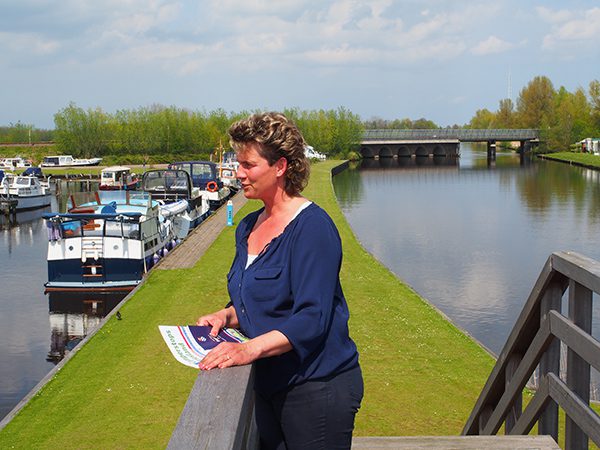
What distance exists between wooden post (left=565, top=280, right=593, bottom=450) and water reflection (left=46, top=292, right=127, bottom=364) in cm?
1364

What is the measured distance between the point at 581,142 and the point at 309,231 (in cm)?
11097

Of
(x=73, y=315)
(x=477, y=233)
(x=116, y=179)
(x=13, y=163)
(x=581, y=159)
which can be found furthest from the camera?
(x=581, y=159)

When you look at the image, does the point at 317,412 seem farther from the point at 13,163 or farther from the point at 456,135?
the point at 456,135

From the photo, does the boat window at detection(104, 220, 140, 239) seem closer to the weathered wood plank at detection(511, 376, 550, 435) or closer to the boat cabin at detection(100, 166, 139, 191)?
the weathered wood plank at detection(511, 376, 550, 435)

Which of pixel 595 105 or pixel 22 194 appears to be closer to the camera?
pixel 22 194

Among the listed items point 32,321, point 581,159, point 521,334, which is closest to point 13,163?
point 581,159

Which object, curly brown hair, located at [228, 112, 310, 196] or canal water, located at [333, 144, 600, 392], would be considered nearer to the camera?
curly brown hair, located at [228, 112, 310, 196]

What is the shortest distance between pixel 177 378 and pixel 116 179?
148 feet

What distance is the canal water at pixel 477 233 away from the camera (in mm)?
20156

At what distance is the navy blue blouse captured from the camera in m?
2.88

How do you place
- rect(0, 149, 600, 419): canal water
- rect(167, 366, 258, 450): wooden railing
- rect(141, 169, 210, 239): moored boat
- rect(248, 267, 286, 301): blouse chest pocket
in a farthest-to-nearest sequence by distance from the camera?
rect(141, 169, 210, 239): moored boat
rect(0, 149, 600, 419): canal water
rect(248, 267, 286, 301): blouse chest pocket
rect(167, 366, 258, 450): wooden railing

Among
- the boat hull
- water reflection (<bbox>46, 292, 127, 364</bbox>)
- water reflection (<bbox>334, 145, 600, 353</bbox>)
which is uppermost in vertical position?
the boat hull

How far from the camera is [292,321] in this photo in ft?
9.42

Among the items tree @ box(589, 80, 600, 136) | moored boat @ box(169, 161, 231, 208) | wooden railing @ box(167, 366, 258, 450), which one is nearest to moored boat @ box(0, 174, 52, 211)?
moored boat @ box(169, 161, 231, 208)
